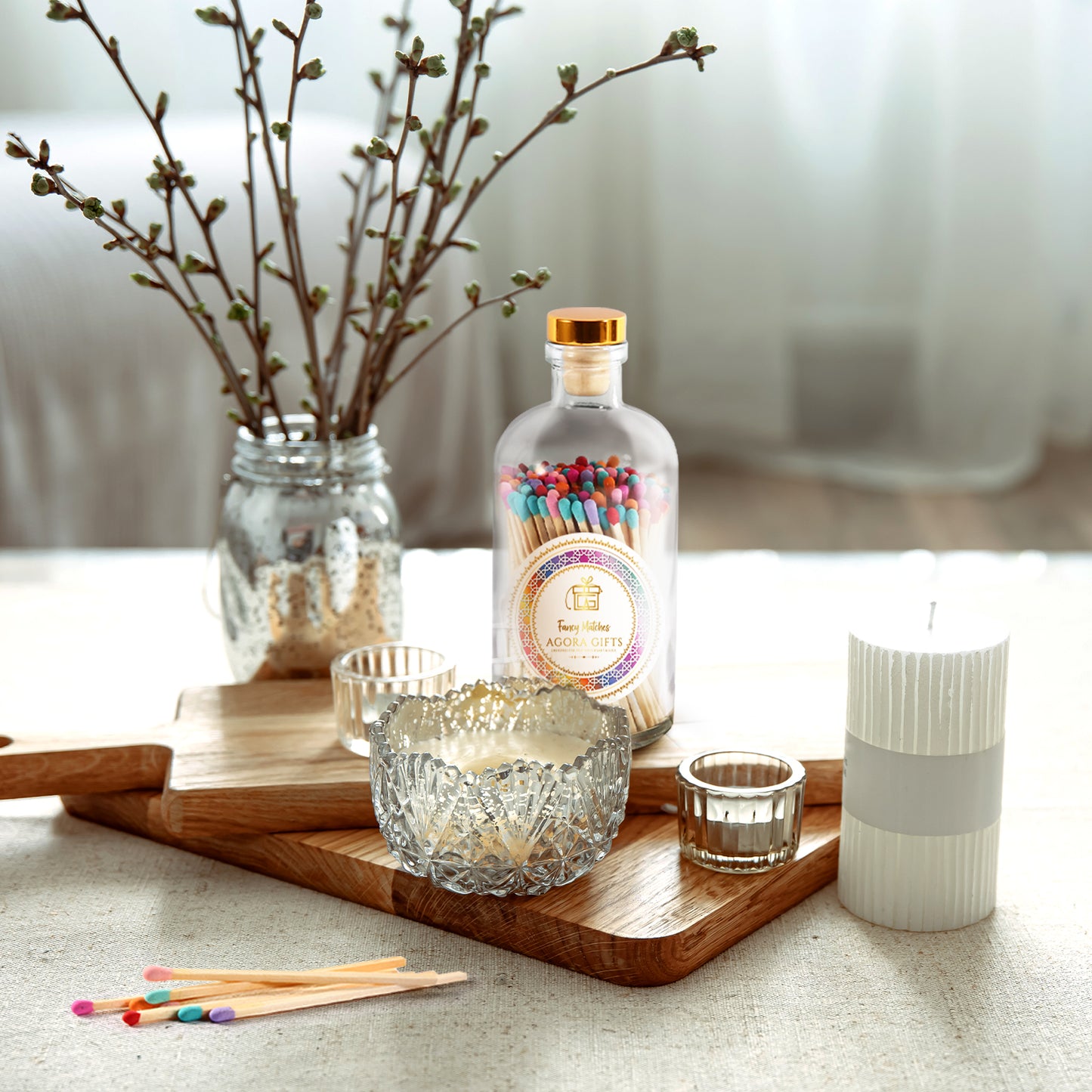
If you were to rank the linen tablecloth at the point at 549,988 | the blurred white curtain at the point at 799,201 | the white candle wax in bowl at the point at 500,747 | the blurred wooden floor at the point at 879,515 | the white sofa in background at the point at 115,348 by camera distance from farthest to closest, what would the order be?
1. the blurred white curtain at the point at 799,201
2. the blurred wooden floor at the point at 879,515
3. the white sofa in background at the point at 115,348
4. the white candle wax in bowl at the point at 500,747
5. the linen tablecloth at the point at 549,988

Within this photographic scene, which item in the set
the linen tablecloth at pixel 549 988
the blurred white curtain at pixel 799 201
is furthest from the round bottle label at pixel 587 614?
the blurred white curtain at pixel 799 201

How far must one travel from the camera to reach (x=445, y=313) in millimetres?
2045

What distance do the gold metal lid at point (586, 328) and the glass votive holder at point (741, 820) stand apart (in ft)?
0.71

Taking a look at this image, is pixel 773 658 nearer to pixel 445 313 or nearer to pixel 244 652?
pixel 244 652

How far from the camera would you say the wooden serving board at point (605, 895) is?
603 mm

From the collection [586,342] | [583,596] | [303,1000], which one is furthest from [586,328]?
[303,1000]

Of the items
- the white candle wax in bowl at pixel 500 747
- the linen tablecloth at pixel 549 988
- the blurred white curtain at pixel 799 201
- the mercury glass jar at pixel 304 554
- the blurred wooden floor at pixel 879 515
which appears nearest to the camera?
the linen tablecloth at pixel 549 988

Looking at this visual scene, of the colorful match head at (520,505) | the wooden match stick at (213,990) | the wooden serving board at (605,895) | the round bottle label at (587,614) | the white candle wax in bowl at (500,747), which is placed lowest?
the wooden match stick at (213,990)

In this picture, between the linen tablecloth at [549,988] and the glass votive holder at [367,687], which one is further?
the glass votive holder at [367,687]

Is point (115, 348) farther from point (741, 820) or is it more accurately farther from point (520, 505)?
point (741, 820)

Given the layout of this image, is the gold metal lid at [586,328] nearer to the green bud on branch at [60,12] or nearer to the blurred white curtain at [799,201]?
the green bud on branch at [60,12]

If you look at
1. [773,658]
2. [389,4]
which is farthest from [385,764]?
[389,4]

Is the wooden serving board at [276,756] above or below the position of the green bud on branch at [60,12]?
below

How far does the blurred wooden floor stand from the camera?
2.47 m
